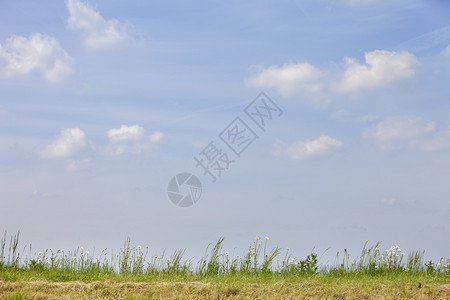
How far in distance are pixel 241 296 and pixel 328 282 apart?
2000mm

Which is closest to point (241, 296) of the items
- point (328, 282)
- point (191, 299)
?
point (191, 299)

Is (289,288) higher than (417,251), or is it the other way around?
(417,251)

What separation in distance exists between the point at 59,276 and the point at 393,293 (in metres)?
6.26

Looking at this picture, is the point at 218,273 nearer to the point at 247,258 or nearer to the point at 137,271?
the point at 247,258

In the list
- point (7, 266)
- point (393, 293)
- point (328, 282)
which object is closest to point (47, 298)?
point (7, 266)

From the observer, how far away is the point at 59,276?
870 cm

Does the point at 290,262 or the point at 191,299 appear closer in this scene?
the point at 191,299

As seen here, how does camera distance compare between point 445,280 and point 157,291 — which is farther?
point 445,280

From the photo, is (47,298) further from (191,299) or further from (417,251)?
(417,251)

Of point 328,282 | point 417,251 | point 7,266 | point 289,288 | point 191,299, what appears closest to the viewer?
point 191,299

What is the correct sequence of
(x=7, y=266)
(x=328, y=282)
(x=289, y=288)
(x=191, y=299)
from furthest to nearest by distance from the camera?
(x=7, y=266)
(x=328, y=282)
(x=289, y=288)
(x=191, y=299)

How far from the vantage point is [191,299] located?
285 inches

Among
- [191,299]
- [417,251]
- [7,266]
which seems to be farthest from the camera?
[417,251]

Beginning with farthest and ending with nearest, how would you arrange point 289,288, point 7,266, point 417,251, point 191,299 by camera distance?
point 417,251 → point 7,266 → point 289,288 → point 191,299
